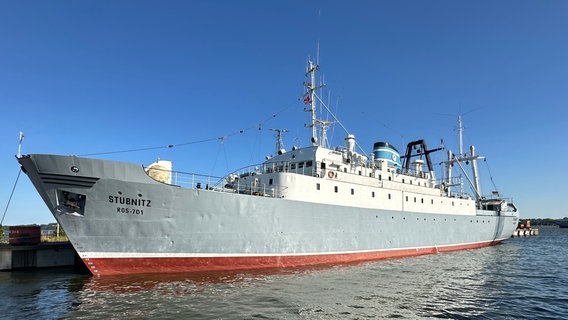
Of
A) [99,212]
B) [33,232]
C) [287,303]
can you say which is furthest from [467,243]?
[33,232]

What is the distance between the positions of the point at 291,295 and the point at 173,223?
6211 millimetres

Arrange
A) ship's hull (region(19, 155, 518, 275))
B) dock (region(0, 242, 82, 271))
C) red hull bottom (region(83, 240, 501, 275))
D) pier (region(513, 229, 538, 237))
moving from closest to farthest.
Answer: ship's hull (region(19, 155, 518, 275)) → red hull bottom (region(83, 240, 501, 275)) → dock (region(0, 242, 82, 271)) → pier (region(513, 229, 538, 237))

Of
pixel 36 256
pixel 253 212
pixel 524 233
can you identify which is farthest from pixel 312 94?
pixel 524 233

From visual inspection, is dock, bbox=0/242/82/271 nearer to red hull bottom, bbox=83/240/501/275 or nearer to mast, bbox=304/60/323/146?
red hull bottom, bbox=83/240/501/275

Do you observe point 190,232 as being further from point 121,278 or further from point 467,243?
point 467,243

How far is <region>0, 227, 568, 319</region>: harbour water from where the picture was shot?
10.5 m

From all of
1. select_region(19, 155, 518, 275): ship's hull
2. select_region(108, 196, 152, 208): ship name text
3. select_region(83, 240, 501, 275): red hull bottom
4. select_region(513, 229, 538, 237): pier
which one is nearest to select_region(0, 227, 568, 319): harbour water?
select_region(83, 240, 501, 275): red hull bottom

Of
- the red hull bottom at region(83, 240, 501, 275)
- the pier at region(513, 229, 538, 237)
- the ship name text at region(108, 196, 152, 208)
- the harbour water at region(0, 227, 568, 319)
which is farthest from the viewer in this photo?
the pier at region(513, 229, 538, 237)

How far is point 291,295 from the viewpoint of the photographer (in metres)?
12.5

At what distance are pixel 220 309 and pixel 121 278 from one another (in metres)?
5.96

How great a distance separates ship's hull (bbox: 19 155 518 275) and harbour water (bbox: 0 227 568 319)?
0.90m

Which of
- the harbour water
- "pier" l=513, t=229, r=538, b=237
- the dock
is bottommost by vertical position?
"pier" l=513, t=229, r=538, b=237

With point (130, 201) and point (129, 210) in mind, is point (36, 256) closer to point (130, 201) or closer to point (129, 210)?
point (129, 210)

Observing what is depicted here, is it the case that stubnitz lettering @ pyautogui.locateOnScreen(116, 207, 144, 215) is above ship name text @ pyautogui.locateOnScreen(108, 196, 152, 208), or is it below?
below
